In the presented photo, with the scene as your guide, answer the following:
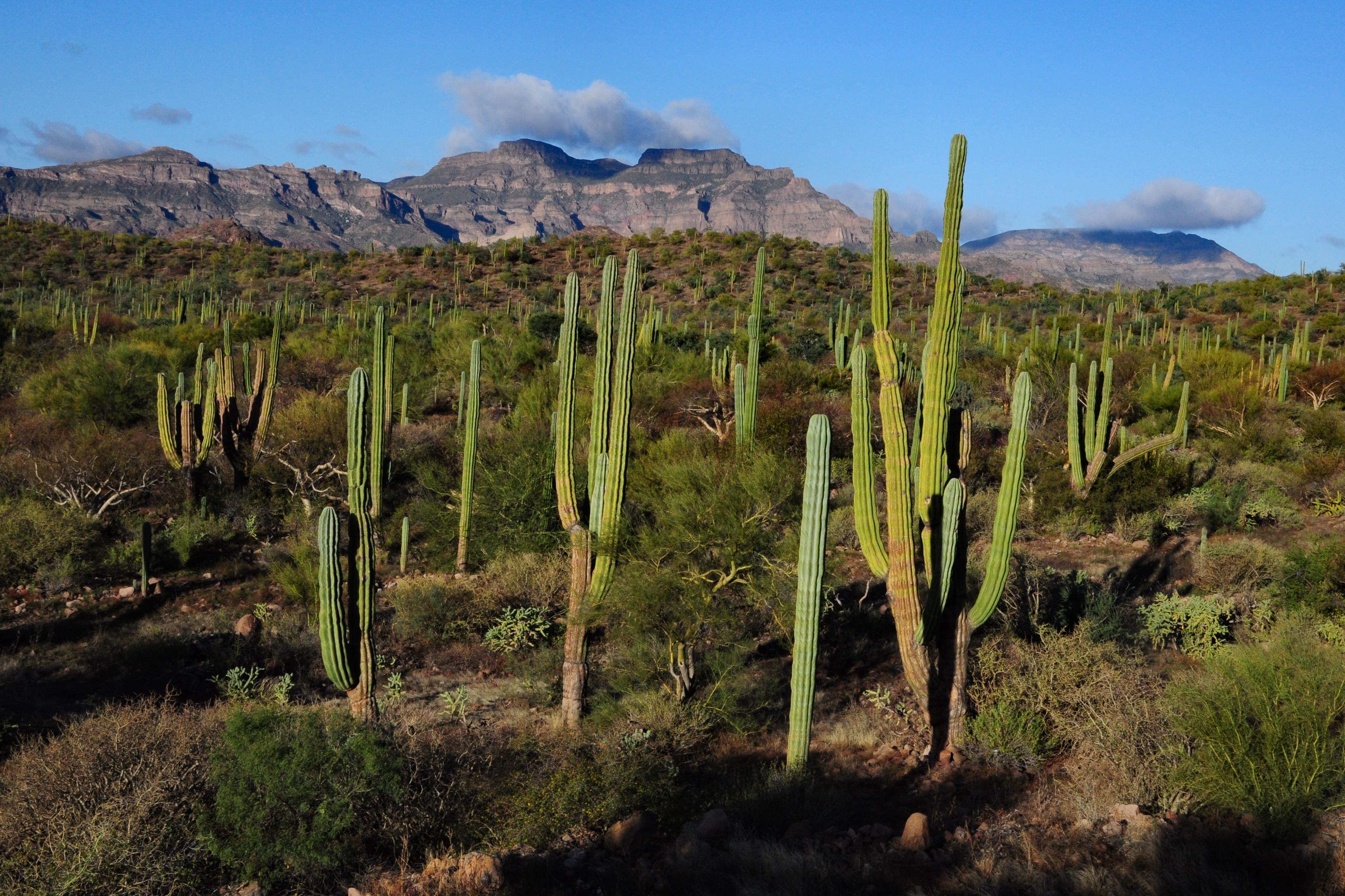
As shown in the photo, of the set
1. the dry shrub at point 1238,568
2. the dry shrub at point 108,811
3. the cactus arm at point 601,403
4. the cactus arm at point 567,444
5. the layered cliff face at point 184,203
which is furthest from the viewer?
the layered cliff face at point 184,203

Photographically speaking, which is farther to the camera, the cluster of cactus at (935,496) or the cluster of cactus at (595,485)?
the cluster of cactus at (595,485)

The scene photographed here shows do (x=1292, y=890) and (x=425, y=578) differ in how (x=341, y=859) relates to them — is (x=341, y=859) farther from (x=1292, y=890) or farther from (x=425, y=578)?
(x=425, y=578)

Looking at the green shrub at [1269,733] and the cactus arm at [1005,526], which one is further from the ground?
the cactus arm at [1005,526]

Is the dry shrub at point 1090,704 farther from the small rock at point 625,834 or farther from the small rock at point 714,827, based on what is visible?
the small rock at point 625,834

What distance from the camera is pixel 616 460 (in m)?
8.33

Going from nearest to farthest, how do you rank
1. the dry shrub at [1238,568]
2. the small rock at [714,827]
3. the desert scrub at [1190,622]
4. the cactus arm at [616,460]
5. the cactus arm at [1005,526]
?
the small rock at [714,827] → the cactus arm at [1005,526] → the cactus arm at [616,460] → the desert scrub at [1190,622] → the dry shrub at [1238,568]

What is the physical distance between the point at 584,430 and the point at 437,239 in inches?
6784

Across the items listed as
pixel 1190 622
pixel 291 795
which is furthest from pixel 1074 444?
pixel 291 795

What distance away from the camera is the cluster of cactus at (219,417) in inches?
590

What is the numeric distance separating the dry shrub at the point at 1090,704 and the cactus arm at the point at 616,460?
3.41 meters

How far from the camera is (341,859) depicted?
540cm

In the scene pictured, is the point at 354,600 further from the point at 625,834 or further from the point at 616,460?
the point at 625,834

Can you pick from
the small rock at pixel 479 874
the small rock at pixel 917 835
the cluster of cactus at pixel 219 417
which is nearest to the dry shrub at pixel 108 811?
the small rock at pixel 479 874

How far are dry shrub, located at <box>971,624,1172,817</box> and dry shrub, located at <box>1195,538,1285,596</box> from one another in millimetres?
→ 3023
